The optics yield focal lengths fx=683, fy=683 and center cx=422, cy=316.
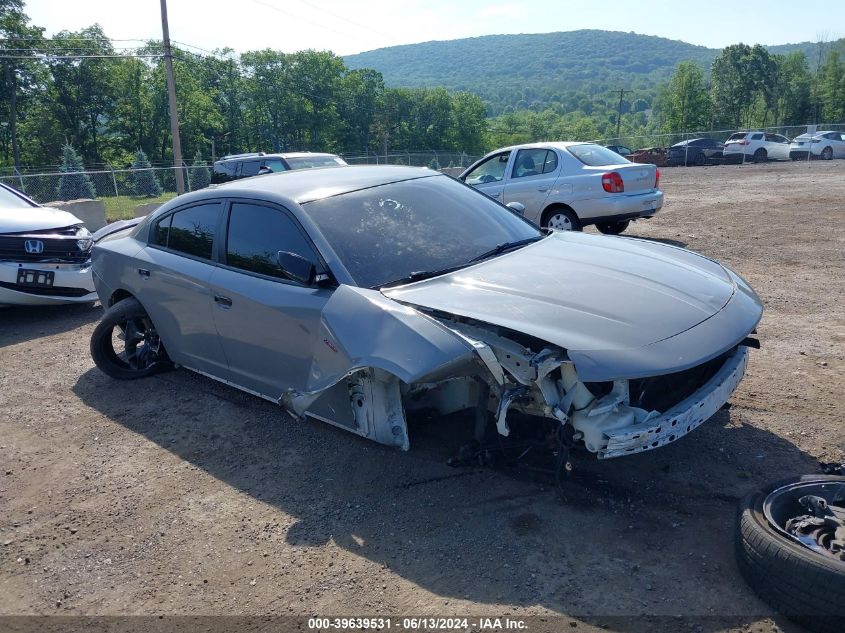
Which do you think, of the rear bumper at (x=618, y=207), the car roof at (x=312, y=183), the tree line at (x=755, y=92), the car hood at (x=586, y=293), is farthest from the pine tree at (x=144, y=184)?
the tree line at (x=755, y=92)

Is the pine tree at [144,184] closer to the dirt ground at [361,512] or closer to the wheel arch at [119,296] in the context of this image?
the wheel arch at [119,296]

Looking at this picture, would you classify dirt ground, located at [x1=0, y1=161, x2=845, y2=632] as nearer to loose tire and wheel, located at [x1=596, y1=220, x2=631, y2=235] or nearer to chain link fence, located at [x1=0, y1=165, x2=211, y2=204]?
loose tire and wheel, located at [x1=596, y1=220, x2=631, y2=235]

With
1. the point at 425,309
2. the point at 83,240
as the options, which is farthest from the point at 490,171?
the point at 425,309

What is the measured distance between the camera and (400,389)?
3.62 metres

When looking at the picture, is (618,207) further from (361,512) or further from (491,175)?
(361,512)

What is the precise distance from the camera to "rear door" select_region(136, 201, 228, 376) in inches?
185

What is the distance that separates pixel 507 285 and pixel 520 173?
762 cm

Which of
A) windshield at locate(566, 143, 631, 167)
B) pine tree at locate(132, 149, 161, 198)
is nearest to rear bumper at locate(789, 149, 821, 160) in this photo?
windshield at locate(566, 143, 631, 167)

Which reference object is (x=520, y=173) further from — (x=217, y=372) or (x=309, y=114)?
(x=309, y=114)

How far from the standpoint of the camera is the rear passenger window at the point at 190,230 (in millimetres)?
4820

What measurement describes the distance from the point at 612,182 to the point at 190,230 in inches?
277

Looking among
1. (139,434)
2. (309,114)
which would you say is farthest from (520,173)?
(309,114)

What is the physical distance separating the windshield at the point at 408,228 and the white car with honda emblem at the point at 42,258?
13.2 feet

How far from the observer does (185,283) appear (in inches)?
190
